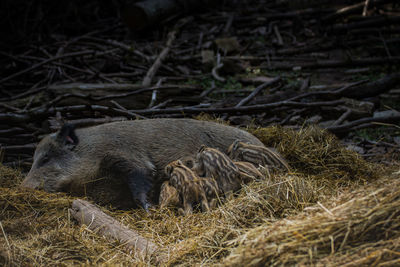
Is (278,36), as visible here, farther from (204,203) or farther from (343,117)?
(204,203)

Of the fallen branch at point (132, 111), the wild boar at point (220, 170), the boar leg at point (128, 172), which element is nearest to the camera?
the wild boar at point (220, 170)

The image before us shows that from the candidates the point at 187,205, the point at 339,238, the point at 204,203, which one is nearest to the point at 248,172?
Result: the point at 204,203

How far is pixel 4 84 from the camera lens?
28.2 feet

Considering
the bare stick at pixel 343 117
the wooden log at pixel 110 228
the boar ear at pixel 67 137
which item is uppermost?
the boar ear at pixel 67 137

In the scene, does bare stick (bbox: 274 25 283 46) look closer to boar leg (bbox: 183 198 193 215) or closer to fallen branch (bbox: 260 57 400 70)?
fallen branch (bbox: 260 57 400 70)

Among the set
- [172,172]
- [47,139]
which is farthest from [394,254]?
[47,139]

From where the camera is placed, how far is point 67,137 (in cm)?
407

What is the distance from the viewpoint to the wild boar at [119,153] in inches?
153

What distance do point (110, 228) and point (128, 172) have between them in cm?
86

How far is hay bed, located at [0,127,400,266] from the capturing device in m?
2.10

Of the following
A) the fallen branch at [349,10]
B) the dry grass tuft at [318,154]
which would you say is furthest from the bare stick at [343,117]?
the fallen branch at [349,10]

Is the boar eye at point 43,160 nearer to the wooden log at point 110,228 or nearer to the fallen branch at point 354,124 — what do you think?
the wooden log at point 110,228

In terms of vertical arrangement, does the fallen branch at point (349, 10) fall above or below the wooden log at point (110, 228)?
above

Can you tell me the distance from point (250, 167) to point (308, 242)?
165 cm
